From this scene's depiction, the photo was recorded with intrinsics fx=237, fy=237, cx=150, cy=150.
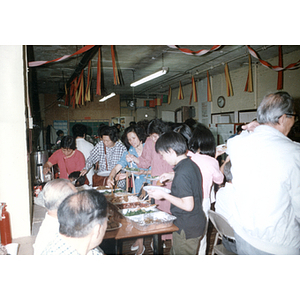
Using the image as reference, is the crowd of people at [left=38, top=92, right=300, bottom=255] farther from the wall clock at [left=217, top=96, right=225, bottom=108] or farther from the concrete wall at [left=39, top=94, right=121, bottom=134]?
the concrete wall at [left=39, top=94, right=121, bottom=134]

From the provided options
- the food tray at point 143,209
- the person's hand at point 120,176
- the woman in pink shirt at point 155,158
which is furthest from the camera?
the person's hand at point 120,176

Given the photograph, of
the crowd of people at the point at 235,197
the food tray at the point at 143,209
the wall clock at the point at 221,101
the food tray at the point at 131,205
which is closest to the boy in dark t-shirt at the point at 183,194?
the crowd of people at the point at 235,197

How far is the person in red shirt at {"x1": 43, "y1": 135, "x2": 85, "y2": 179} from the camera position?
264 cm

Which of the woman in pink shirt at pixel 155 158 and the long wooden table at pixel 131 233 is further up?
the woman in pink shirt at pixel 155 158

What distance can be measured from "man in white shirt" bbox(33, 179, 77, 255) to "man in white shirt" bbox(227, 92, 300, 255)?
1207 mm

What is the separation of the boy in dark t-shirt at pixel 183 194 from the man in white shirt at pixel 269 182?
306 millimetres

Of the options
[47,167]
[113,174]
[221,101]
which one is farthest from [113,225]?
[221,101]

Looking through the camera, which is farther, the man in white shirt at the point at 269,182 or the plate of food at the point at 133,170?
the plate of food at the point at 133,170

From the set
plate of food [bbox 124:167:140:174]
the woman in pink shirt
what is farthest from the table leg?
plate of food [bbox 124:167:140:174]

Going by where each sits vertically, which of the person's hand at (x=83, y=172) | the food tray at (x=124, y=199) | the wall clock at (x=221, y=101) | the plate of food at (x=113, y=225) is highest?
the wall clock at (x=221, y=101)

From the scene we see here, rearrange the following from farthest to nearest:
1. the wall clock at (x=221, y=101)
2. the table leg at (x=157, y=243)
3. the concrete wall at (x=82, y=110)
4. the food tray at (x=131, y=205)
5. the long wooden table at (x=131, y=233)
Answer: the concrete wall at (x=82, y=110), the wall clock at (x=221, y=101), the food tray at (x=131, y=205), the table leg at (x=157, y=243), the long wooden table at (x=131, y=233)

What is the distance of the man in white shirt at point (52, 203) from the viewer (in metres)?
1.56

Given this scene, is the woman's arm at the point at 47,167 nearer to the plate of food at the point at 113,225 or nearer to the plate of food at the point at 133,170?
the plate of food at the point at 133,170
